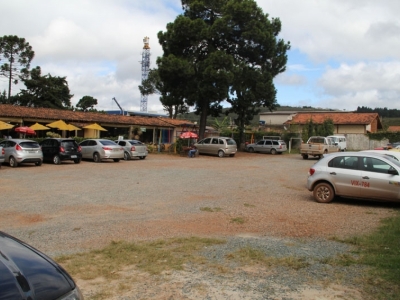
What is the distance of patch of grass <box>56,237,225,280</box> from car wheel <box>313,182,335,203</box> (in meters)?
5.42

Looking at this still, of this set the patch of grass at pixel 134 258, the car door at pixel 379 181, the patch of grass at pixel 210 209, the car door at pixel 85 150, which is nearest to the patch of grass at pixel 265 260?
the patch of grass at pixel 134 258

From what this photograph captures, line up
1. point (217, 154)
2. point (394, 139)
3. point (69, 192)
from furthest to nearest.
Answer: point (394, 139) < point (217, 154) < point (69, 192)

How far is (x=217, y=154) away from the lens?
115 ft

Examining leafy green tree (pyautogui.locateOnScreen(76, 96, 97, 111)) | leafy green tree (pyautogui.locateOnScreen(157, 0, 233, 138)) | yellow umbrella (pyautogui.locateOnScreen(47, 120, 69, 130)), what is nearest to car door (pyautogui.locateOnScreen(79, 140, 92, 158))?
yellow umbrella (pyautogui.locateOnScreen(47, 120, 69, 130))

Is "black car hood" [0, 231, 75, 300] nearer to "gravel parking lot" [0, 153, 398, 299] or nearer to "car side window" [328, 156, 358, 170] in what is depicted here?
"gravel parking lot" [0, 153, 398, 299]

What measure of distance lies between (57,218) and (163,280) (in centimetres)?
477

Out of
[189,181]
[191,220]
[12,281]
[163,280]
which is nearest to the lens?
[12,281]

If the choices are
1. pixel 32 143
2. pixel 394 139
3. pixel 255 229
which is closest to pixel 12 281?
pixel 255 229

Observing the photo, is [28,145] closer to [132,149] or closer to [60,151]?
[60,151]

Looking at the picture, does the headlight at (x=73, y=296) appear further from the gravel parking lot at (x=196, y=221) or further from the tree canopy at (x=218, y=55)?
the tree canopy at (x=218, y=55)

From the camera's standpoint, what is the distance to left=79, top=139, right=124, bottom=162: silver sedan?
84.4 feet

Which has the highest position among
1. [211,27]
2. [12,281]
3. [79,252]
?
[211,27]

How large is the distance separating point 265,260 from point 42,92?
56.1 m

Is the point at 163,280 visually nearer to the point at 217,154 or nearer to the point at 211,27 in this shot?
the point at 217,154
